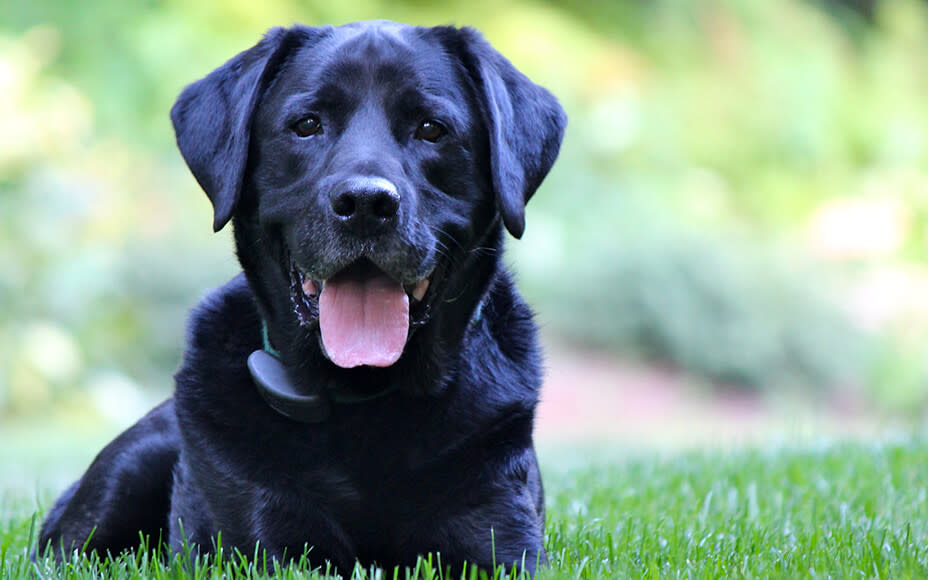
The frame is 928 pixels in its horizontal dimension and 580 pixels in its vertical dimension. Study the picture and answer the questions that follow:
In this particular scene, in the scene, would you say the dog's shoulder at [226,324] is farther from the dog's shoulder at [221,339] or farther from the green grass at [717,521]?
the green grass at [717,521]

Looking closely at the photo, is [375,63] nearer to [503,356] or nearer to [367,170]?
[367,170]

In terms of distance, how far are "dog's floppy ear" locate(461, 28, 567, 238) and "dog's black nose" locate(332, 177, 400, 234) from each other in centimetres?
36

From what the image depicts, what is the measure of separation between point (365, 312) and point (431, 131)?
0.51 meters

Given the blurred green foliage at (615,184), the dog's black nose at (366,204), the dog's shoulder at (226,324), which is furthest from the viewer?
the blurred green foliage at (615,184)

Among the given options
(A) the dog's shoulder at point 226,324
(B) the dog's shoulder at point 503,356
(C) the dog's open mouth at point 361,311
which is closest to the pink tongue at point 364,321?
(C) the dog's open mouth at point 361,311

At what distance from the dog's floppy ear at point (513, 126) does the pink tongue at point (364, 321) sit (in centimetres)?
37

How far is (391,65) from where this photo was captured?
3100 mm

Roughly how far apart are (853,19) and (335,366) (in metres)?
15.4

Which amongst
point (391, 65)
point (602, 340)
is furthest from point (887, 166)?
point (391, 65)

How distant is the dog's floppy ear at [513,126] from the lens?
3.04m

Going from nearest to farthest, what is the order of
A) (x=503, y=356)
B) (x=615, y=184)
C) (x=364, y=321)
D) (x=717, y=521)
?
(x=364, y=321), (x=503, y=356), (x=717, y=521), (x=615, y=184)

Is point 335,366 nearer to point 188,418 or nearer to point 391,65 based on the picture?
point 188,418

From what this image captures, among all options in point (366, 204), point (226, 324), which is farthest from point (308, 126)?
point (226, 324)

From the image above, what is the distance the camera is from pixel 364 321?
2.92 m
